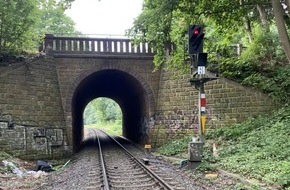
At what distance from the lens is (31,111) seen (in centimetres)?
1502

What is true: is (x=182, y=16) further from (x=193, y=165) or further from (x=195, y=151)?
(x=193, y=165)

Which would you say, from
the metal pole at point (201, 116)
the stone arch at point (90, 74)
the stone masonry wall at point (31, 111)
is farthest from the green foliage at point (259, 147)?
the stone masonry wall at point (31, 111)

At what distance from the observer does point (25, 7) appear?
14.6 meters

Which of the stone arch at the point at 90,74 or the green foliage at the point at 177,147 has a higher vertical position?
the stone arch at the point at 90,74

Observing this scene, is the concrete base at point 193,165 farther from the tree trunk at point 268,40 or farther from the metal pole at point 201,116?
the tree trunk at point 268,40

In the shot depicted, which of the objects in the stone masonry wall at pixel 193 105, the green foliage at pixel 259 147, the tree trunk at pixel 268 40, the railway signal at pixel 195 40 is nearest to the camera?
the green foliage at pixel 259 147

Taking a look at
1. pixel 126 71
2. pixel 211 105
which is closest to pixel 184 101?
pixel 211 105

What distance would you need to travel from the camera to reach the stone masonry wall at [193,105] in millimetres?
14531

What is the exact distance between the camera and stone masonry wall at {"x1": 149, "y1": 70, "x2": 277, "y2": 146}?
14.5 m

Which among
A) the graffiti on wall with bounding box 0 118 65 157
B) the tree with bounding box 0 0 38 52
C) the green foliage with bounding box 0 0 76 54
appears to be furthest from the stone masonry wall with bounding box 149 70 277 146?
the tree with bounding box 0 0 38 52

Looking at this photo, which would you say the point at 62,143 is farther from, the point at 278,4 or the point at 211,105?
the point at 278,4

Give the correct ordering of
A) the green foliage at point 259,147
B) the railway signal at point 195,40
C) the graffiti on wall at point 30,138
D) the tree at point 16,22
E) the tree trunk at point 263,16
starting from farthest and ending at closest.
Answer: the tree trunk at point 263,16 → the tree at point 16,22 → the graffiti on wall at point 30,138 → the railway signal at point 195,40 → the green foliage at point 259,147

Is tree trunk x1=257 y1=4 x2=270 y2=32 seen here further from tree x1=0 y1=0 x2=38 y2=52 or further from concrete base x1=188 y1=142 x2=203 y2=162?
tree x1=0 y1=0 x2=38 y2=52

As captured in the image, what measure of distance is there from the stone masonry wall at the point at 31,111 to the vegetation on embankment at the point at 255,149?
522 cm
